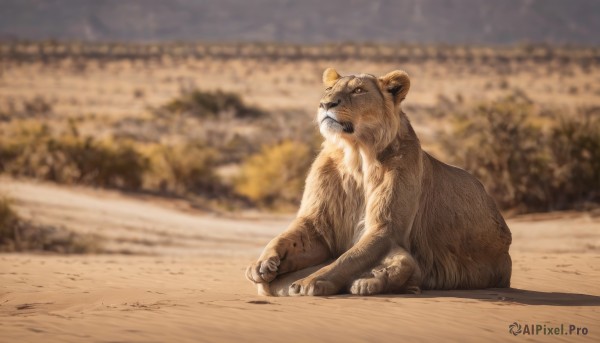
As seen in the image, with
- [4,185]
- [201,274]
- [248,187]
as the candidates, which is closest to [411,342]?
[201,274]

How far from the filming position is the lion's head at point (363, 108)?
8047mm

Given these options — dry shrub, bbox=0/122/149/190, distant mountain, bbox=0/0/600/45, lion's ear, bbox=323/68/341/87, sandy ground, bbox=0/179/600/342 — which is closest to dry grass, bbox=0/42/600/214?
dry shrub, bbox=0/122/149/190

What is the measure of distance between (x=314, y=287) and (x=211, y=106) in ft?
113

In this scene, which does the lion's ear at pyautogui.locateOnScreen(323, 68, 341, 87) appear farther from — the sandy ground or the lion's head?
the sandy ground

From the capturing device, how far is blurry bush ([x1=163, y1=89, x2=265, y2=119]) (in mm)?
40625

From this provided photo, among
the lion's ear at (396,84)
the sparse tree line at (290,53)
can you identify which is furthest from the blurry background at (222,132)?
the lion's ear at (396,84)

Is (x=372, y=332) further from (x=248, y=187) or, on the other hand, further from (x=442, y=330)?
(x=248, y=187)

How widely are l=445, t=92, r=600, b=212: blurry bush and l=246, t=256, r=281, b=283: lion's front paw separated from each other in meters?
12.2

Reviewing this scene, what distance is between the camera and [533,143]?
66.3ft

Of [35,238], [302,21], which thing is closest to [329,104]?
[35,238]

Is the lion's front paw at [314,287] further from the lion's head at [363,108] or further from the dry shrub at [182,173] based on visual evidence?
the dry shrub at [182,173]

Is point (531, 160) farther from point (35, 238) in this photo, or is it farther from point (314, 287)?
point (314, 287)

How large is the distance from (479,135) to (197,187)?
21.6ft

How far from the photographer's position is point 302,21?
161m
